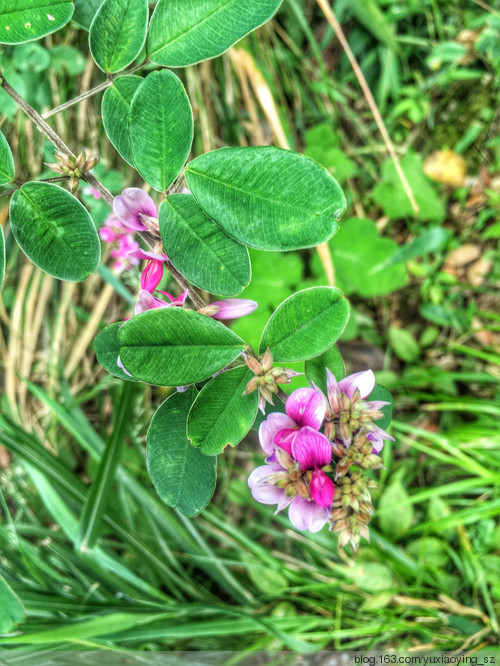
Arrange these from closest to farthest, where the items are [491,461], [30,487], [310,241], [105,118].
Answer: [310,241] → [105,118] → [491,461] → [30,487]

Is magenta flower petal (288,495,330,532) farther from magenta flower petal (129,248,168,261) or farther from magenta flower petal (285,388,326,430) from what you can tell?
magenta flower petal (129,248,168,261)

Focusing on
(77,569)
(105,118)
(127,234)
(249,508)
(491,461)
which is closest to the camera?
(105,118)

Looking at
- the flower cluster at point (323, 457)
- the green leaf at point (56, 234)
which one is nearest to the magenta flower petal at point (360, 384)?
the flower cluster at point (323, 457)

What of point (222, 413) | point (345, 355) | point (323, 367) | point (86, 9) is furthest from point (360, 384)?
point (345, 355)

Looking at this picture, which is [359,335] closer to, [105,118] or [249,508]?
[249,508]

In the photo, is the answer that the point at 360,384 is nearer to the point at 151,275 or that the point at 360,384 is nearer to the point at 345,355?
the point at 151,275

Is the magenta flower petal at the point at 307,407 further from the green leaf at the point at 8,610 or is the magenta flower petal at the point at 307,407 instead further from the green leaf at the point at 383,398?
the green leaf at the point at 8,610

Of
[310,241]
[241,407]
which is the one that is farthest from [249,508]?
[310,241]
